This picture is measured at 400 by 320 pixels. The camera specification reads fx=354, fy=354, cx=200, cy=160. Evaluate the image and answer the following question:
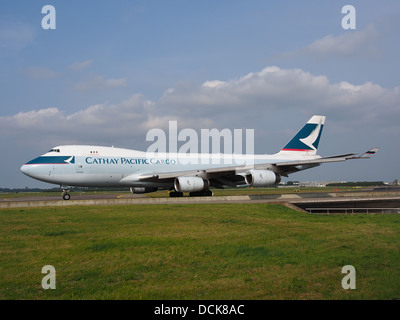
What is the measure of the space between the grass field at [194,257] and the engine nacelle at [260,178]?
12.8 m

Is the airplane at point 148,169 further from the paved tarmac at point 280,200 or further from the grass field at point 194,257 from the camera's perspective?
the grass field at point 194,257

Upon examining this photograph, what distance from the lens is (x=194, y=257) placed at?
32.8 feet

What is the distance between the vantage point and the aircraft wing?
3116cm

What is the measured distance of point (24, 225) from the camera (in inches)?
607

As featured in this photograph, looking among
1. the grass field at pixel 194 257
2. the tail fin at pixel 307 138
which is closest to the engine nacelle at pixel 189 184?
the grass field at pixel 194 257

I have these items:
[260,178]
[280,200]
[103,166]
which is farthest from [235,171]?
[103,166]

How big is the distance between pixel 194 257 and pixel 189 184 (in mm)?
19799

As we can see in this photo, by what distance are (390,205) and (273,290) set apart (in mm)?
27594

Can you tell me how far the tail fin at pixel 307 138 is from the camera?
4025cm

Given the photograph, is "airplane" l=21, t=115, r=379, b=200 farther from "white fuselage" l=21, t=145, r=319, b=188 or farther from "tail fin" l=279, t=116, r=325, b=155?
"tail fin" l=279, t=116, r=325, b=155

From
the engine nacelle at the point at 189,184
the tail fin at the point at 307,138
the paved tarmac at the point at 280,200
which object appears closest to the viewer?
the paved tarmac at the point at 280,200

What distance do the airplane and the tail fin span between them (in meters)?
3.89

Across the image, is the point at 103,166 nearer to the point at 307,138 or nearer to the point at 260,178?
the point at 260,178
